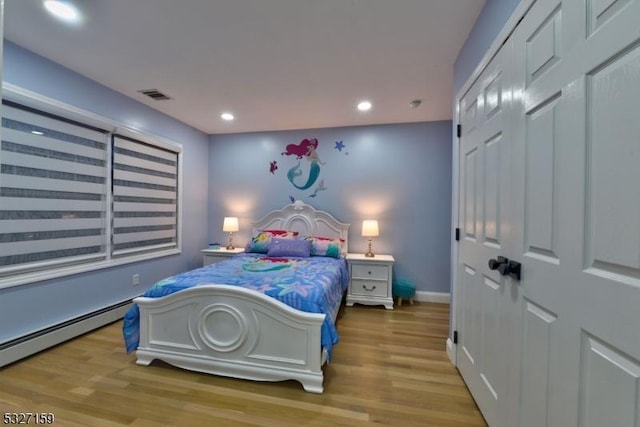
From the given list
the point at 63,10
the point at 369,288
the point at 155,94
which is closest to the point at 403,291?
the point at 369,288

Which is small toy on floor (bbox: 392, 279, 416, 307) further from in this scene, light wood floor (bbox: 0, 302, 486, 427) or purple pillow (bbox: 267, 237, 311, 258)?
purple pillow (bbox: 267, 237, 311, 258)

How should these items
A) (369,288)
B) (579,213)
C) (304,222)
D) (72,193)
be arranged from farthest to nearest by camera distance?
1. (304,222)
2. (369,288)
3. (72,193)
4. (579,213)

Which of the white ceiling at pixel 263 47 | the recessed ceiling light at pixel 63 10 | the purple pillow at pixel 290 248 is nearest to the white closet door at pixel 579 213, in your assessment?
the white ceiling at pixel 263 47

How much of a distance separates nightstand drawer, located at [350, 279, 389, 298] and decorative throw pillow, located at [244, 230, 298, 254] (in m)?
1.03

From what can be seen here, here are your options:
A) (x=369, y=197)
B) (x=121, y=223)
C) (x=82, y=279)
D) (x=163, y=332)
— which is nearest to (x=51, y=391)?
(x=163, y=332)

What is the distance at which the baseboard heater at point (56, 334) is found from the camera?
6.75ft

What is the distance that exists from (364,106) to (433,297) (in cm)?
259

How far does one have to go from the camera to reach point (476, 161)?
5.79 ft

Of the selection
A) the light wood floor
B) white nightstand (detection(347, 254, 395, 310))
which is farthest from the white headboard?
the light wood floor

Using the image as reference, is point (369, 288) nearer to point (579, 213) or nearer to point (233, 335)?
point (233, 335)

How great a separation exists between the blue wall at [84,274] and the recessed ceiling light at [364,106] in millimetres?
2479

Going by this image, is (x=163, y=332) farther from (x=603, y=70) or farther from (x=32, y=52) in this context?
(x=603, y=70)

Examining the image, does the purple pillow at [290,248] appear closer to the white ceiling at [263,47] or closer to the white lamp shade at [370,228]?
the white lamp shade at [370,228]

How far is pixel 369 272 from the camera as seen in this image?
3.45 m
